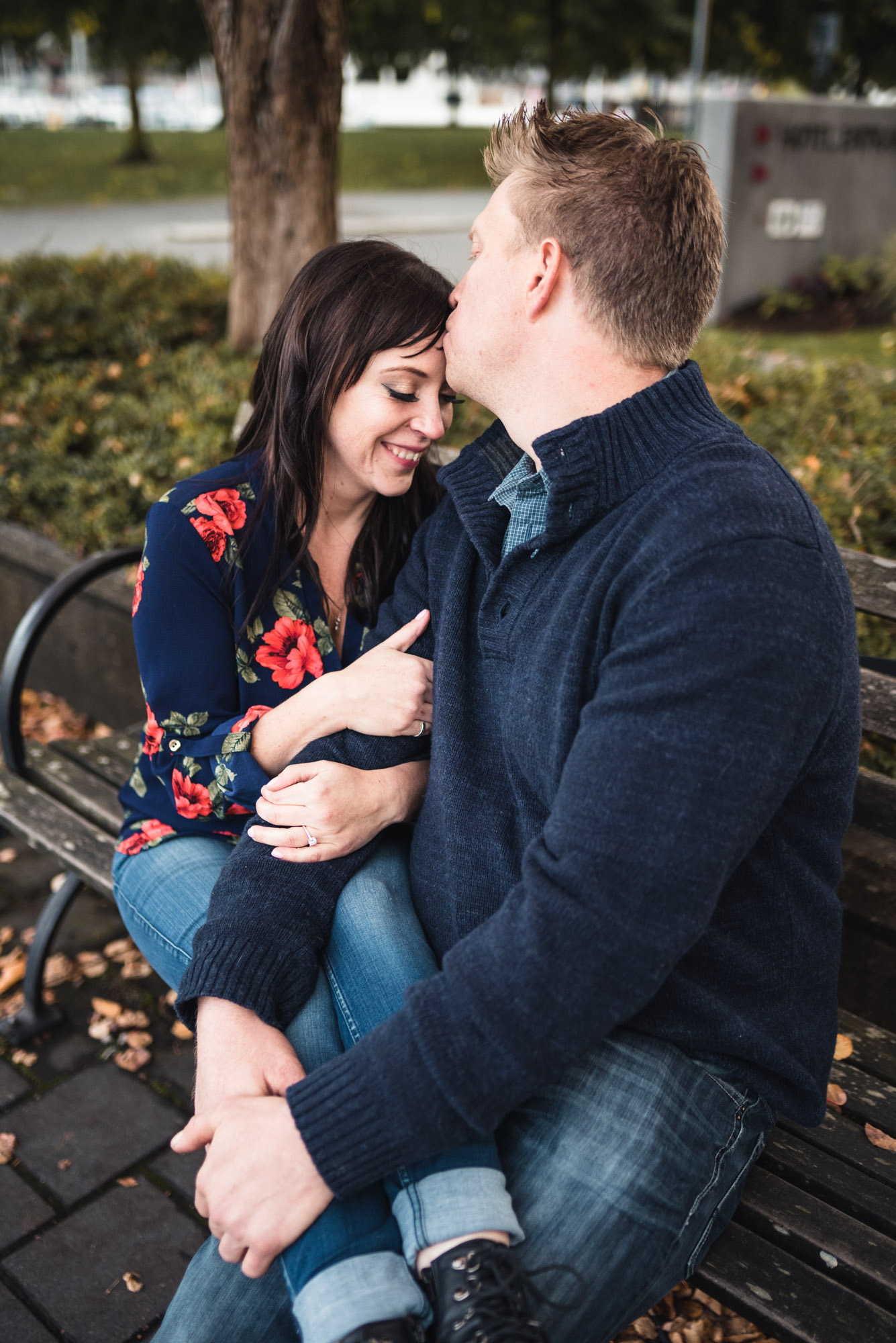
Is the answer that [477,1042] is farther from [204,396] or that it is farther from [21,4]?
[21,4]

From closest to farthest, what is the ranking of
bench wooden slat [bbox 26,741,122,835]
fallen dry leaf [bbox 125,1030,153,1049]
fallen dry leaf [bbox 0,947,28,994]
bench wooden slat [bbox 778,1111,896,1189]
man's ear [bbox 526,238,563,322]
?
1. man's ear [bbox 526,238,563,322]
2. bench wooden slat [bbox 778,1111,896,1189]
3. bench wooden slat [bbox 26,741,122,835]
4. fallen dry leaf [bbox 125,1030,153,1049]
5. fallen dry leaf [bbox 0,947,28,994]

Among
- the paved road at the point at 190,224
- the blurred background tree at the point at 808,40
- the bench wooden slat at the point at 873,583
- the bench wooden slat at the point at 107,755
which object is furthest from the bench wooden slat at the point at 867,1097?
the blurred background tree at the point at 808,40

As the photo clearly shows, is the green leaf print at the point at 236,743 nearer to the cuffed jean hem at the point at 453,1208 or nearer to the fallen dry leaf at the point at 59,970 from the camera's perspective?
the cuffed jean hem at the point at 453,1208

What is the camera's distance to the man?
1.46 m

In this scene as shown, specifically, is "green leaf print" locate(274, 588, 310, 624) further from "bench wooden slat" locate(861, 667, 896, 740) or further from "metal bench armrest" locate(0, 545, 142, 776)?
"bench wooden slat" locate(861, 667, 896, 740)

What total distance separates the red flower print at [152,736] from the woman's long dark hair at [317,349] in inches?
11.2

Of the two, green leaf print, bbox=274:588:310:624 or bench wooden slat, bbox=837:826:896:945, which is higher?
green leaf print, bbox=274:588:310:624

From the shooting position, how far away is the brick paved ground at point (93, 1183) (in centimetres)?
236

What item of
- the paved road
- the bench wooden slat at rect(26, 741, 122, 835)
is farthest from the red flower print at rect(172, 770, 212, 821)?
the paved road

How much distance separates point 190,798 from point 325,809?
1.47 ft

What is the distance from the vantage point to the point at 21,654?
3125 mm

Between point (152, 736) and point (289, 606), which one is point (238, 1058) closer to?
point (152, 736)

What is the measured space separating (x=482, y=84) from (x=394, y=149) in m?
42.1

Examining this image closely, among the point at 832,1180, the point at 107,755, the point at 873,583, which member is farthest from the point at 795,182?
the point at 832,1180
